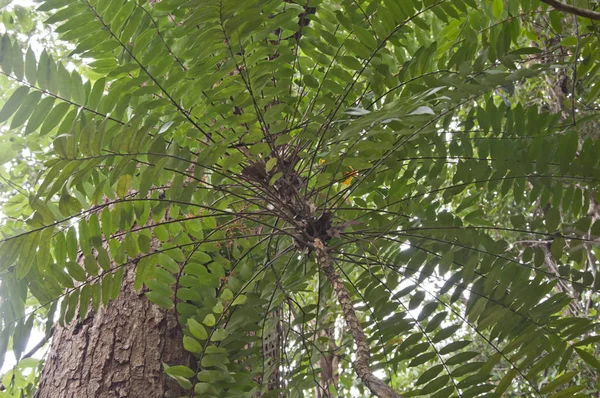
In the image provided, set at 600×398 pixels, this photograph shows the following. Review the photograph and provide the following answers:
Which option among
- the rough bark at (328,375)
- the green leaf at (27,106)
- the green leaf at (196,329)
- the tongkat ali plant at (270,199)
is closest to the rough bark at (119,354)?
the tongkat ali plant at (270,199)

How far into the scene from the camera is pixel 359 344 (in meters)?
0.96

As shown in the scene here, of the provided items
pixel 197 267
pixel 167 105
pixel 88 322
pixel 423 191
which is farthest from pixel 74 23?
pixel 423 191

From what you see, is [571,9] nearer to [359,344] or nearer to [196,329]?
[359,344]

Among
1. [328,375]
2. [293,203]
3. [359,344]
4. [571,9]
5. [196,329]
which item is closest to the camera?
[359,344]

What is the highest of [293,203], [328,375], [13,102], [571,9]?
[571,9]

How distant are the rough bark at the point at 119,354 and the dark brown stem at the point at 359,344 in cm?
60

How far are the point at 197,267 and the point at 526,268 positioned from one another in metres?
0.86

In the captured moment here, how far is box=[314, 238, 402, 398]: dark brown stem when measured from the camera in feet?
2.78

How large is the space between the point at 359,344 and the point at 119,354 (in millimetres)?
796

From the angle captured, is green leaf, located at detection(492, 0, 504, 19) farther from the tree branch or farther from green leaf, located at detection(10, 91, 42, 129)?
green leaf, located at detection(10, 91, 42, 129)

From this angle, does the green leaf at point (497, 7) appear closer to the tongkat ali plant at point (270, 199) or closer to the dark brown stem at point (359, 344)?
the tongkat ali plant at point (270, 199)

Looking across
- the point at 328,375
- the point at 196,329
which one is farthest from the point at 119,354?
the point at 328,375

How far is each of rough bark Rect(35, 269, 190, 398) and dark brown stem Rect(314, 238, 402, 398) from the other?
0.60 metres

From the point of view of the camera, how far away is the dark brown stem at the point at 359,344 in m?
0.85
